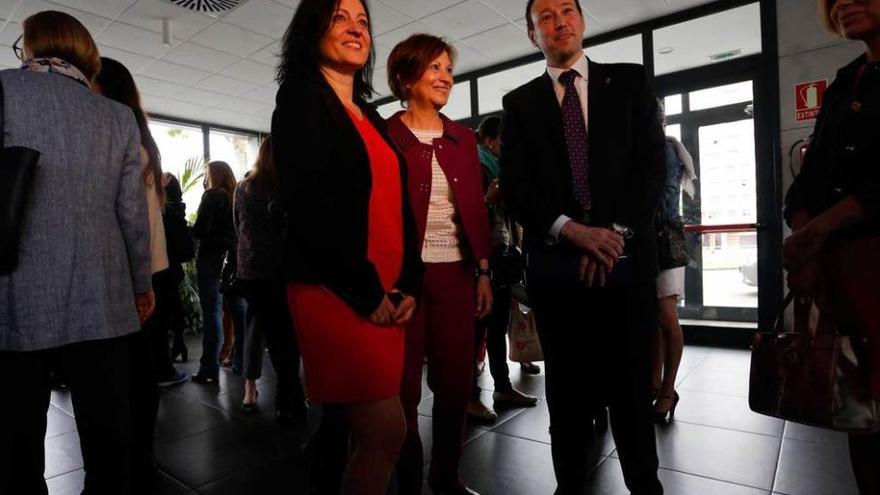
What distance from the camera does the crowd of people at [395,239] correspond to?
105cm

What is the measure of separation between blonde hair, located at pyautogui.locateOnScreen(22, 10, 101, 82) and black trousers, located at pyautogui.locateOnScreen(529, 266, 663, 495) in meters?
1.33

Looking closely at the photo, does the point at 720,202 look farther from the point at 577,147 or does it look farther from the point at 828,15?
the point at 577,147

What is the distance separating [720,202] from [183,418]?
4718mm

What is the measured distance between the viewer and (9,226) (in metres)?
1.01

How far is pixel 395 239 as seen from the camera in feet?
3.70

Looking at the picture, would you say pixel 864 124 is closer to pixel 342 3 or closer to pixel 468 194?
pixel 468 194

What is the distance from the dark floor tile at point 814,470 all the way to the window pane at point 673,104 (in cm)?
348

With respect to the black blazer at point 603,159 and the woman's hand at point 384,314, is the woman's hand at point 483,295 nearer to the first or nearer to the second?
the black blazer at point 603,159

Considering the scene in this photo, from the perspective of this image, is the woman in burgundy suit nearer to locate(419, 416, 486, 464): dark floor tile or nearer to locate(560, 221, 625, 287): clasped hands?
locate(560, 221, 625, 287): clasped hands

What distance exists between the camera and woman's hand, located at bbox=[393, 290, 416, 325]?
1.09m

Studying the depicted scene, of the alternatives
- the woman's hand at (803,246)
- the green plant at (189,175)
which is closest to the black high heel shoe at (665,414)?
the woman's hand at (803,246)

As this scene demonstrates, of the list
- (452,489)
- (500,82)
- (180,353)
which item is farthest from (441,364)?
(500,82)

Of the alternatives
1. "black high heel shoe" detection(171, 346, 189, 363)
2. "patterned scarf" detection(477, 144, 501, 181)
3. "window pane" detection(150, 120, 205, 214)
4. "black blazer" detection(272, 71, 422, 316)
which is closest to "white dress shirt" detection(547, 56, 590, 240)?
"black blazer" detection(272, 71, 422, 316)

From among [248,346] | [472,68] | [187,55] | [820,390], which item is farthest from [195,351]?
[820,390]
